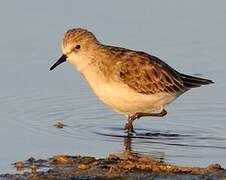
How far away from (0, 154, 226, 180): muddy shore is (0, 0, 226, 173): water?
0.36 m

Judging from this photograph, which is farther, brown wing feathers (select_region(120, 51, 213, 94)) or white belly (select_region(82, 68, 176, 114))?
brown wing feathers (select_region(120, 51, 213, 94))

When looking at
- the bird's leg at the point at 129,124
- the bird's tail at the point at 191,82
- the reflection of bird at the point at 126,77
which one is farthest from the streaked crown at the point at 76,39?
the bird's tail at the point at 191,82

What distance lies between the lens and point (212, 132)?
406 inches

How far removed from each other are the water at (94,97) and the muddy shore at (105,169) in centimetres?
36

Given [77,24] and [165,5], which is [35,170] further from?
[165,5]

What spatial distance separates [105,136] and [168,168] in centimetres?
194

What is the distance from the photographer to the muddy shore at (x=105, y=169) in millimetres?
8094

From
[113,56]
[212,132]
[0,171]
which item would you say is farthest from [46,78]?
[0,171]

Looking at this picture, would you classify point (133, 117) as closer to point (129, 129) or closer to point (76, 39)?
point (129, 129)

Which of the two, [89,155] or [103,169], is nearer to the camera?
[103,169]

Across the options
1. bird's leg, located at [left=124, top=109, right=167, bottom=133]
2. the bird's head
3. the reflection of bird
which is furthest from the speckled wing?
the bird's head

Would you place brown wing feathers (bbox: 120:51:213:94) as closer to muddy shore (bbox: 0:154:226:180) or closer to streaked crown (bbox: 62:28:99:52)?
streaked crown (bbox: 62:28:99:52)

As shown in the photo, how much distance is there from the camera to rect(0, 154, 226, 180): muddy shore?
8094 millimetres

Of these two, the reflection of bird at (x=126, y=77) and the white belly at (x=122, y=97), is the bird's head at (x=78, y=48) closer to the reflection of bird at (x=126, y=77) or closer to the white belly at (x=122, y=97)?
the reflection of bird at (x=126, y=77)
